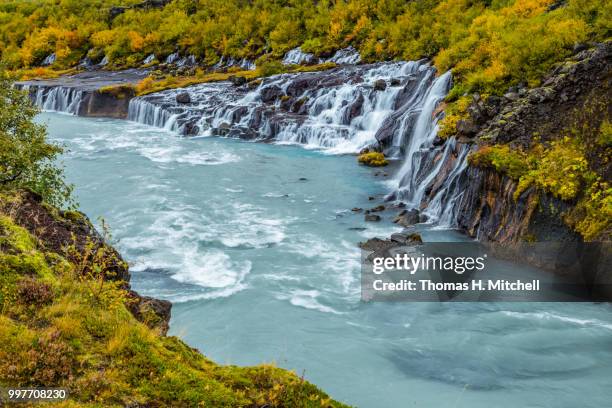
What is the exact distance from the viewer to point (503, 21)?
27.2m

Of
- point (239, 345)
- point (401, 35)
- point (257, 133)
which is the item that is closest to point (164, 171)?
point (257, 133)

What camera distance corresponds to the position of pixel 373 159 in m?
28.5

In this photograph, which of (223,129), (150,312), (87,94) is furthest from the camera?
(87,94)

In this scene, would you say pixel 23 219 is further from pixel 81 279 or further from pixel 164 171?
pixel 164 171

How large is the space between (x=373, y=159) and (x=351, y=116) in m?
7.38

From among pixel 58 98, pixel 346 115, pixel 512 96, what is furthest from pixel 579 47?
pixel 58 98

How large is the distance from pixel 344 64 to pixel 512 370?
134ft

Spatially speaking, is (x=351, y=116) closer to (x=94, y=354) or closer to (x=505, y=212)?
(x=505, y=212)

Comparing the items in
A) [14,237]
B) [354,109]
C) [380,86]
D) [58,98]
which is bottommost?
[14,237]

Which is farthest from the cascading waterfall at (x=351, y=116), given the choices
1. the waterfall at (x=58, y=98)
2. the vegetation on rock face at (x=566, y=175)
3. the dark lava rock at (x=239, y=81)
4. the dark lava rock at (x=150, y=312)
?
the dark lava rock at (x=150, y=312)

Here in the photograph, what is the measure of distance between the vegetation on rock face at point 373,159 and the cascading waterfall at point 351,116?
87 centimetres

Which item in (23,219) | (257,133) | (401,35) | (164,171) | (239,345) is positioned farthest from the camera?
(401,35)

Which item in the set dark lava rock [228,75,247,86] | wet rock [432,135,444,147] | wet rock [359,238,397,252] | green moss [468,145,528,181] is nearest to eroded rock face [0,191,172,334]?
wet rock [359,238,397,252]

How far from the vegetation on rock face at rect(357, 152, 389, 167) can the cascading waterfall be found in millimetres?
866
